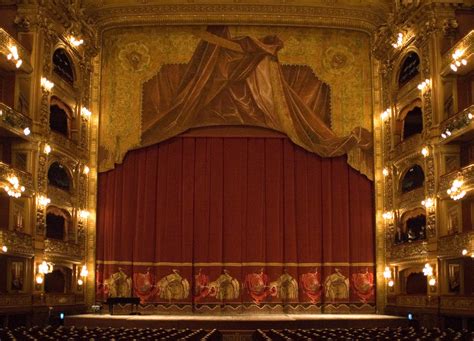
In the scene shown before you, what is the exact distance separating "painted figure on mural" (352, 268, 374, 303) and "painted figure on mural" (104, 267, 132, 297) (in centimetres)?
955

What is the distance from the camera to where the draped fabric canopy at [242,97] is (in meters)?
30.3

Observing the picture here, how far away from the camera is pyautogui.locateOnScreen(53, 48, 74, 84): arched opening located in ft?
90.8

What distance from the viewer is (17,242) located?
75.4ft

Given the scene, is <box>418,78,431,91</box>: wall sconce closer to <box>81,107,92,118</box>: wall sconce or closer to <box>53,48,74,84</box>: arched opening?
<box>81,107,92,118</box>: wall sconce

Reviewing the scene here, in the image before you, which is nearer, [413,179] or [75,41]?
[413,179]

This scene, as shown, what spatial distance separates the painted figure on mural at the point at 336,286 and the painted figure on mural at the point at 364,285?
400 millimetres

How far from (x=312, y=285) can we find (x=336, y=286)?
1.01 m

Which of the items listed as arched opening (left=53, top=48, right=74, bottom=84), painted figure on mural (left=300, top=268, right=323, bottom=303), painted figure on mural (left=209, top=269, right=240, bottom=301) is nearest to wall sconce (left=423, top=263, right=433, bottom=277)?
painted figure on mural (left=300, top=268, right=323, bottom=303)

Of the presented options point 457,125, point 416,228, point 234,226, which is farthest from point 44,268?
point 457,125

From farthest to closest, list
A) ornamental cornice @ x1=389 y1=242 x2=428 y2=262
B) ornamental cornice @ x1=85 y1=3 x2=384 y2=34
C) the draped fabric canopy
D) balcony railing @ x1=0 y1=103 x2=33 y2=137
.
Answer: ornamental cornice @ x1=85 y1=3 x2=384 y2=34, the draped fabric canopy, ornamental cornice @ x1=389 y1=242 x2=428 y2=262, balcony railing @ x1=0 y1=103 x2=33 y2=137

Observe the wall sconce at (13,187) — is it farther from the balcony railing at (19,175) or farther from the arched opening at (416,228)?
the arched opening at (416,228)

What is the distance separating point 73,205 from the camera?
28234 millimetres

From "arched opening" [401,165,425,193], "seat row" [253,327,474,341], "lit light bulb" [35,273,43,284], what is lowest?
"seat row" [253,327,474,341]

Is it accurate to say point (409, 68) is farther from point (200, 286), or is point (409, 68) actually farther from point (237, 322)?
point (200, 286)
